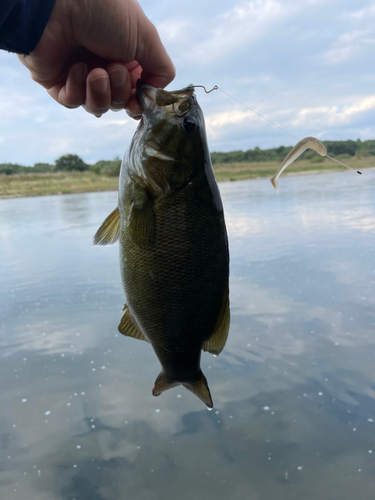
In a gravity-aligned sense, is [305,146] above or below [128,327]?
above

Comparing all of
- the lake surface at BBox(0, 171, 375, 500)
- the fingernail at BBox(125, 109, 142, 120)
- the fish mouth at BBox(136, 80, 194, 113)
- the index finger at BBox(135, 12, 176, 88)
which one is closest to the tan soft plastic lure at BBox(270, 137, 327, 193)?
the fish mouth at BBox(136, 80, 194, 113)

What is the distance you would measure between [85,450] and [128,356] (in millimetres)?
1244

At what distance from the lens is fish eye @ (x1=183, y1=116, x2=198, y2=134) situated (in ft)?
3.90

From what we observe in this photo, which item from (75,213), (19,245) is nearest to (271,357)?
(19,245)

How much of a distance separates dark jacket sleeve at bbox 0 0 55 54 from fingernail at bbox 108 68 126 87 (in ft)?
0.92

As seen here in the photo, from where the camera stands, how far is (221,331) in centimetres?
123

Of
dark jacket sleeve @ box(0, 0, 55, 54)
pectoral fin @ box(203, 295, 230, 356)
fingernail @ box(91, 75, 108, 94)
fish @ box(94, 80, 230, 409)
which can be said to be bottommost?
pectoral fin @ box(203, 295, 230, 356)

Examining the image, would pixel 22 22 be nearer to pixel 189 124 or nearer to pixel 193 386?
pixel 189 124

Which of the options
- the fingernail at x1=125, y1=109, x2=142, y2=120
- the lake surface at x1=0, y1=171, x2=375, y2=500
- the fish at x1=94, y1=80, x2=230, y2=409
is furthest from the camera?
the lake surface at x1=0, y1=171, x2=375, y2=500

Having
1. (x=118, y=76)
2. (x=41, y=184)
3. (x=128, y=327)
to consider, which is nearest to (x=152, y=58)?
(x=118, y=76)

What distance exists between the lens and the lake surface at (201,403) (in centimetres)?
244

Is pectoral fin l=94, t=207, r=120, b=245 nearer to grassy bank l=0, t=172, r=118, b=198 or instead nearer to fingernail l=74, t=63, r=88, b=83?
fingernail l=74, t=63, r=88, b=83

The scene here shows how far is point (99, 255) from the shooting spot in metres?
7.84

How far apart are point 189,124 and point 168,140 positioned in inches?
3.4
